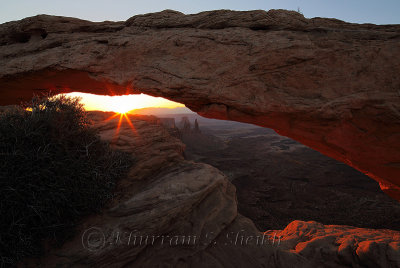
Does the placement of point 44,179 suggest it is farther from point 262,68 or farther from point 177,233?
point 262,68

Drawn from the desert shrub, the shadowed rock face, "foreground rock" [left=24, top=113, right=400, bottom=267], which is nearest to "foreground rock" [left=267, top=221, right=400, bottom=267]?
"foreground rock" [left=24, top=113, right=400, bottom=267]

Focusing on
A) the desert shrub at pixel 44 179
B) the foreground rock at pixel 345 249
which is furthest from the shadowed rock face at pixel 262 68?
the foreground rock at pixel 345 249

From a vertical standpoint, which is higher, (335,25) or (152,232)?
(335,25)

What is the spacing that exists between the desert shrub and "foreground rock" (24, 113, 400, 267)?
13.5 inches

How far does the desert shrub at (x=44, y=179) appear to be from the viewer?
308 centimetres

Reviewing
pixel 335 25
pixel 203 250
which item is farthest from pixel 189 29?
pixel 203 250

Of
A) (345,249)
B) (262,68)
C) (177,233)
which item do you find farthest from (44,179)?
(345,249)

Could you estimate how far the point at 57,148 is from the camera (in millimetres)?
3686

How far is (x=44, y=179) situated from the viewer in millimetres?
3430

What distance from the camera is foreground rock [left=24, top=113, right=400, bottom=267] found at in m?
3.42

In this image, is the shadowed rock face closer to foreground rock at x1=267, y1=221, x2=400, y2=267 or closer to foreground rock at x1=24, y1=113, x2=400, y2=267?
foreground rock at x1=24, y1=113, x2=400, y2=267

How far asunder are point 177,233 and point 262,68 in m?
4.73

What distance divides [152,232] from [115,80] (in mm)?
4248

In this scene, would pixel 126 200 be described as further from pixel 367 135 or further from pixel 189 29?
pixel 367 135
